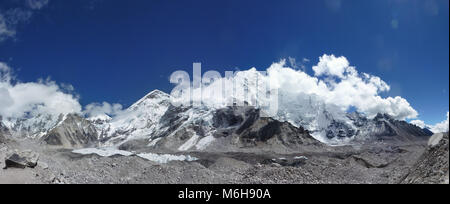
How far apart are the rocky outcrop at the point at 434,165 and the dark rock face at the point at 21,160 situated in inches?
1232

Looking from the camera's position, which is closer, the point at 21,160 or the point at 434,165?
the point at 434,165

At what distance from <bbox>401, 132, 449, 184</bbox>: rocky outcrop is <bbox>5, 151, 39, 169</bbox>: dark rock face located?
103ft

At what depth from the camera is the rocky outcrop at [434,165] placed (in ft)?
55.2

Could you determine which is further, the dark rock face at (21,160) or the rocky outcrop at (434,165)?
the dark rock face at (21,160)

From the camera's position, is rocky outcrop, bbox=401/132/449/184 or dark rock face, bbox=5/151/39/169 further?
dark rock face, bbox=5/151/39/169

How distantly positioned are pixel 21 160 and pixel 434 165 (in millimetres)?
32545

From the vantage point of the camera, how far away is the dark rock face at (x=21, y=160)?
29.7 metres

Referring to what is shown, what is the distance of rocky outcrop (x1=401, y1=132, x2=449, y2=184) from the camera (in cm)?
1683

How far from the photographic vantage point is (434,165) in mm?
18719

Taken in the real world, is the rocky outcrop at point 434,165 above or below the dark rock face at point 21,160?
below

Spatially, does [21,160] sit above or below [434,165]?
above
